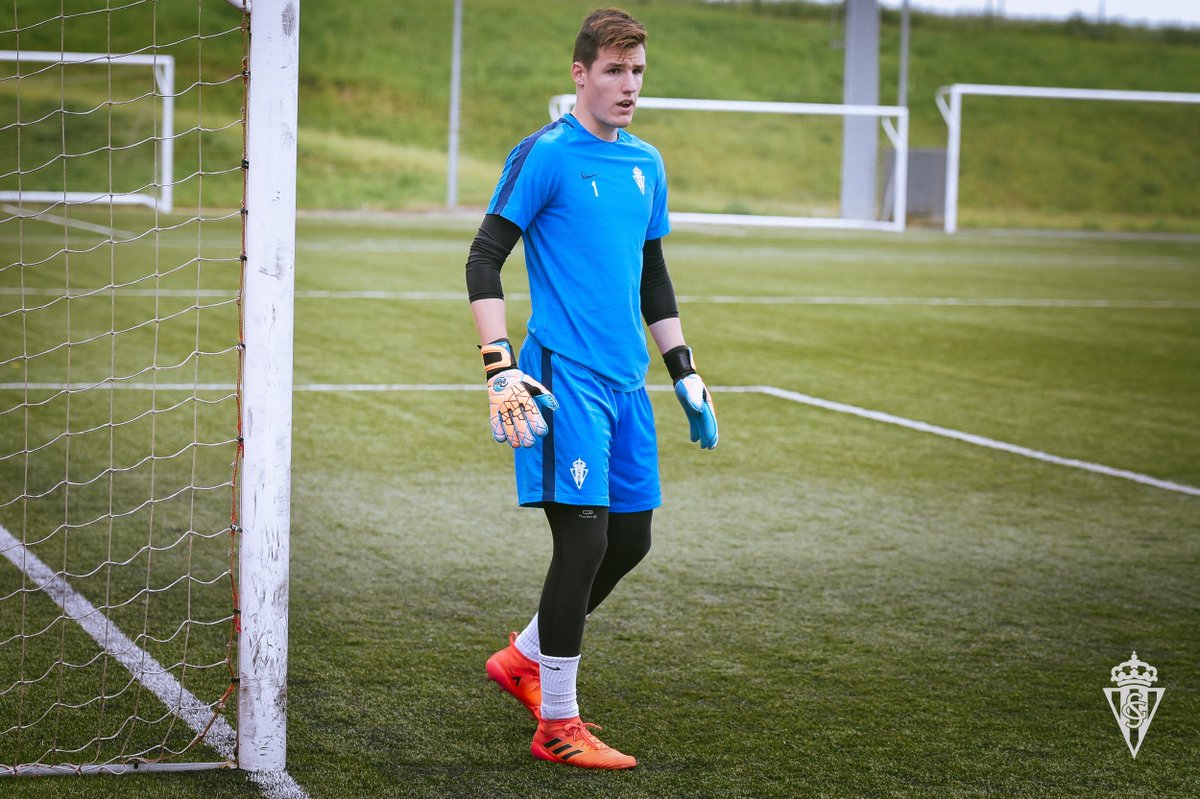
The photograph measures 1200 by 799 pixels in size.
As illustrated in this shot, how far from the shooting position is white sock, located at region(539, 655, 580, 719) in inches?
137

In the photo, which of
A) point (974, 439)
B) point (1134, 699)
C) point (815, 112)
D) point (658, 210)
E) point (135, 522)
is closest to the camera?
point (658, 210)

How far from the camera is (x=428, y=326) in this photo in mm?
11914

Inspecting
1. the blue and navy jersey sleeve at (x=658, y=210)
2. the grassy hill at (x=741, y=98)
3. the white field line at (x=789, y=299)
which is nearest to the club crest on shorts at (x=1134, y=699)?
the blue and navy jersey sleeve at (x=658, y=210)

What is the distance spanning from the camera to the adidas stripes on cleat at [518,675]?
3.82 metres

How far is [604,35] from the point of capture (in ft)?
10.9

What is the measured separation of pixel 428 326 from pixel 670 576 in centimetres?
704

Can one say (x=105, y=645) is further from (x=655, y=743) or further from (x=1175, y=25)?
(x=1175, y=25)

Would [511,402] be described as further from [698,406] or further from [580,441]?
[698,406]

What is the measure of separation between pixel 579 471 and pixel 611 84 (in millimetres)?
894

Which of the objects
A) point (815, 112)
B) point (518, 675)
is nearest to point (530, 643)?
point (518, 675)

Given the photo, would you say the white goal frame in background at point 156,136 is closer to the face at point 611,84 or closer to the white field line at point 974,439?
the face at point 611,84

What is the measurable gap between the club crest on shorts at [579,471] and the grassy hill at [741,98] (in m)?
29.4

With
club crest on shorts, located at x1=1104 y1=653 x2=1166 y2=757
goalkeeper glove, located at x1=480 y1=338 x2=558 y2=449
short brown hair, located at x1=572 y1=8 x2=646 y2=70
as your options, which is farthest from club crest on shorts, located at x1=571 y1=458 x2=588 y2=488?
club crest on shorts, located at x1=1104 y1=653 x2=1166 y2=757

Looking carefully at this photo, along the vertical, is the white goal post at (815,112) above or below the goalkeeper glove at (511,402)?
above
